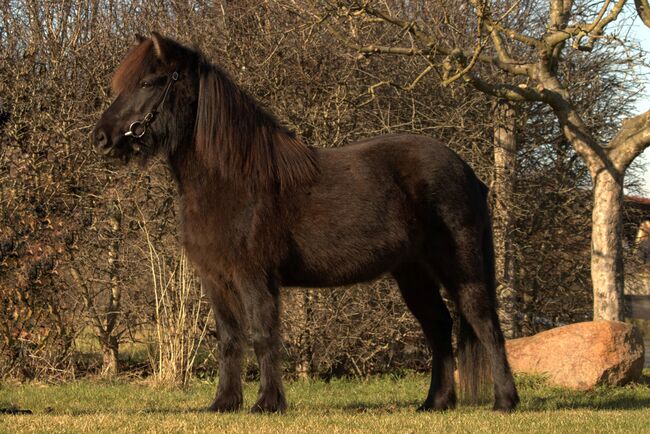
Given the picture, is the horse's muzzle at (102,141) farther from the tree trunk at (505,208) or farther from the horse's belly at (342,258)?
the tree trunk at (505,208)

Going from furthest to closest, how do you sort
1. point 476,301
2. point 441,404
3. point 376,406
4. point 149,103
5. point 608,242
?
1. point 608,242
2. point 376,406
3. point 441,404
4. point 476,301
5. point 149,103

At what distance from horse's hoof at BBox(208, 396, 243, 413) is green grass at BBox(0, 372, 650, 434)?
15 centimetres

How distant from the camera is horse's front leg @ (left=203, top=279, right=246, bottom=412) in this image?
6.58 m

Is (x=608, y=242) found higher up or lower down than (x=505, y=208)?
lower down

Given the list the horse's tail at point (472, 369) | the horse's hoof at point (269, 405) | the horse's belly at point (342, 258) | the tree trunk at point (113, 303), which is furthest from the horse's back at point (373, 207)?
the tree trunk at point (113, 303)

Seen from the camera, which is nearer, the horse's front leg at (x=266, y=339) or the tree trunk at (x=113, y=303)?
the horse's front leg at (x=266, y=339)

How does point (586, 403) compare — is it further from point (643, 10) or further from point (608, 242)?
point (643, 10)

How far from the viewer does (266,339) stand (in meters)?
6.37

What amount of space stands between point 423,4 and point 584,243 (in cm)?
444

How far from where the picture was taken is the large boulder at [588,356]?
970cm

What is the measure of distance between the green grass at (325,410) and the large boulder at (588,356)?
169 millimetres

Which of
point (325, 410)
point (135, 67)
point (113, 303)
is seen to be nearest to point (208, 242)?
point (135, 67)

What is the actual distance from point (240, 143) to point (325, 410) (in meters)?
2.32

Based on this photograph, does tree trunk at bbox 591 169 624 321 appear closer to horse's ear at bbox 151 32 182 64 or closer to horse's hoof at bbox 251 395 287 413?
horse's hoof at bbox 251 395 287 413
